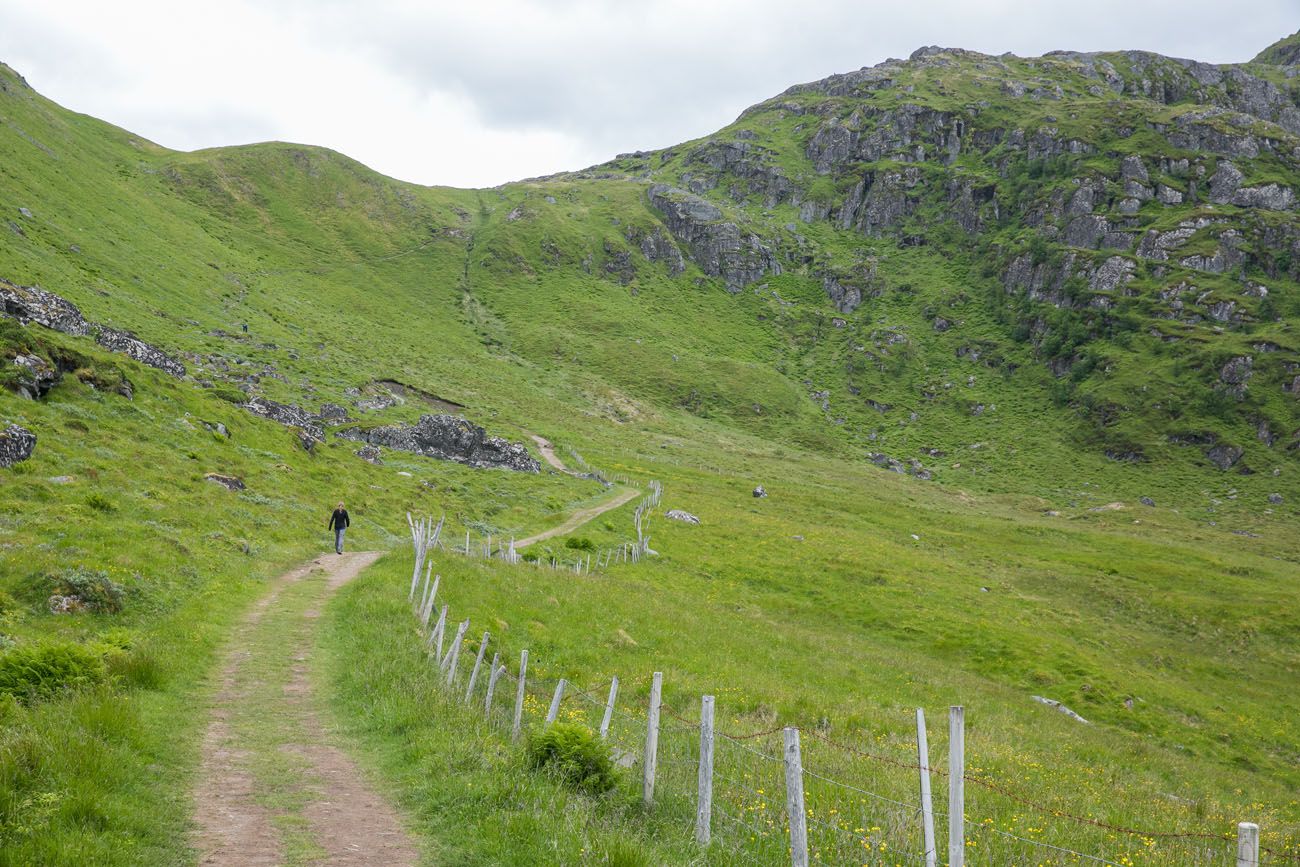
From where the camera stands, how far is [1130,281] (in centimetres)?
16812

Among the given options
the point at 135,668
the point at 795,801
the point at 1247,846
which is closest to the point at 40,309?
the point at 135,668

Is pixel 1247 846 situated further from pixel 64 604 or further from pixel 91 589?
pixel 91 589

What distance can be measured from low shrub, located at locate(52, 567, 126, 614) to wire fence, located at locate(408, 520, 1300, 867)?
7618 millimetres

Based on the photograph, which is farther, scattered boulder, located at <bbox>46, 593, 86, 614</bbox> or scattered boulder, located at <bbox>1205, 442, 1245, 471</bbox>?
scattered boulder, located at <bbox>1205, 442, 1245, 471</bbox>

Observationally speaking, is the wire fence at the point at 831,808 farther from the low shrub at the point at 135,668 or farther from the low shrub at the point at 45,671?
the low shrub at the point at 45,671

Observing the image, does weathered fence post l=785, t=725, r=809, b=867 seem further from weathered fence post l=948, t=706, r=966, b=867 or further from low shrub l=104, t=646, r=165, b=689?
low shrub l=104, t=646, r=165, b=689

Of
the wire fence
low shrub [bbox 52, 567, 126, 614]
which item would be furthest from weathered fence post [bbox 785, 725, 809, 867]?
low shrub [bbox 52, 567, 126, 614]

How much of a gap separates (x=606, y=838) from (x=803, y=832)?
2237mm

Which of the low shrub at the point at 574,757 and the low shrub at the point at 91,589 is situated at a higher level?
the low shrub at the point at 91,589

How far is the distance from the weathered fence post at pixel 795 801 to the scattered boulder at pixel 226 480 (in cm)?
3176

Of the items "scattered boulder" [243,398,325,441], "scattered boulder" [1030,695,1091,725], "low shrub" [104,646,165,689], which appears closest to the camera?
"low shrub" [104,646,165,689]

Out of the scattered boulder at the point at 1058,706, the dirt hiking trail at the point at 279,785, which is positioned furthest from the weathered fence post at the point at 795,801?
the scattered boulder at the point at 1058,706

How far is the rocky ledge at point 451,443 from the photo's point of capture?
208 feet

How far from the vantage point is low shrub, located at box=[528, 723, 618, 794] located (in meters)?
10.2
